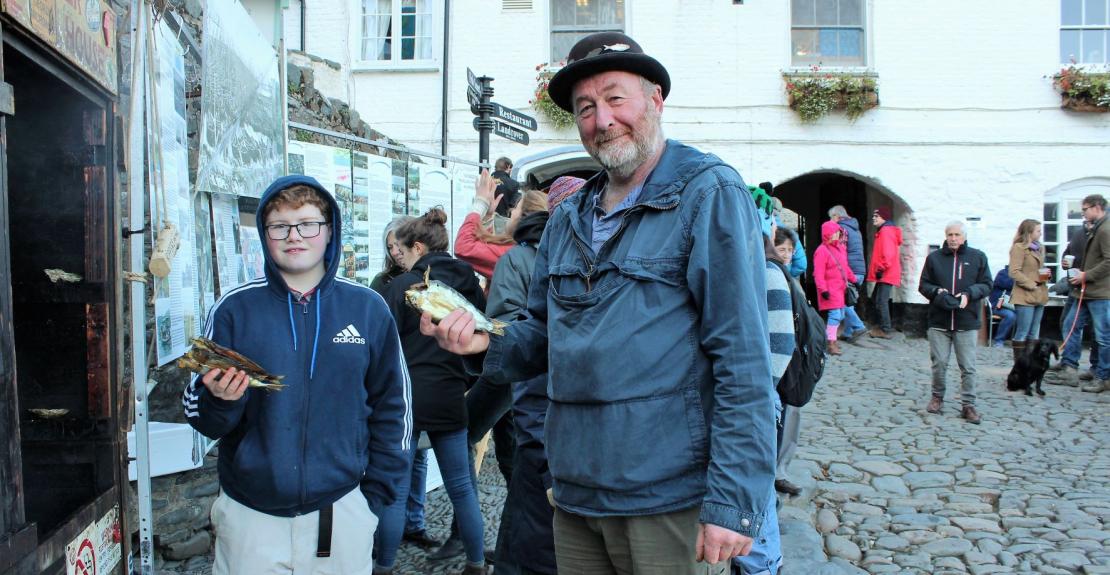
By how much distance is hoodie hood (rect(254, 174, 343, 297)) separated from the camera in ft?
8.93

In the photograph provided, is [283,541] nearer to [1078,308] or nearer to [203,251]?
[203,251]

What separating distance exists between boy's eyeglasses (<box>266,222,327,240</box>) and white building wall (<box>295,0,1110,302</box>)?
Answer: 10.9 meters

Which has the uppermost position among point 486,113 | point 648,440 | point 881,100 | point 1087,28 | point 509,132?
point 1087,28

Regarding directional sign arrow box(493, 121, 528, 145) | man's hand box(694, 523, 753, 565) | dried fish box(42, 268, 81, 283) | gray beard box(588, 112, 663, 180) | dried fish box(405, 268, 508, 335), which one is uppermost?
directional sign arrow box(493, 121, 528, 145)

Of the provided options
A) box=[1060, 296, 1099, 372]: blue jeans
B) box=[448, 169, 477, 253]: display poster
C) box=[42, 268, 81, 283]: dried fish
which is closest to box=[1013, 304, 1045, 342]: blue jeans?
box=[1060, 296, 1099, 372]: blue jeans

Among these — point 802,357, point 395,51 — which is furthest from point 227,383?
point 395,51

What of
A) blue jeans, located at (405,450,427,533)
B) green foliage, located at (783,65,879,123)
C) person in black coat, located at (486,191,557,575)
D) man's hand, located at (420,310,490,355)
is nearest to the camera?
man's hand, located at (420,310,490,355)

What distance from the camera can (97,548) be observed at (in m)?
2.84

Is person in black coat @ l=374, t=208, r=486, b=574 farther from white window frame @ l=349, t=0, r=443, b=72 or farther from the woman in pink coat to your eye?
white window frame @ l=349, t=0, r=443, b=72

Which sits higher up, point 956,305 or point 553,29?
point 553,29

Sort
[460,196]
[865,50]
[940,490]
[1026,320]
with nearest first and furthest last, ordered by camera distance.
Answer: [940,490], [460,196], [1026,320], [865,50]

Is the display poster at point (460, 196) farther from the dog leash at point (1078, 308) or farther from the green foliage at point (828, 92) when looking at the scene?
the green foliage at point (828, 92)

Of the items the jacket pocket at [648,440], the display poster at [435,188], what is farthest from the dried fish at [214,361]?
the display poster at [435,188]

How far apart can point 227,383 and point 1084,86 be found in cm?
1485
